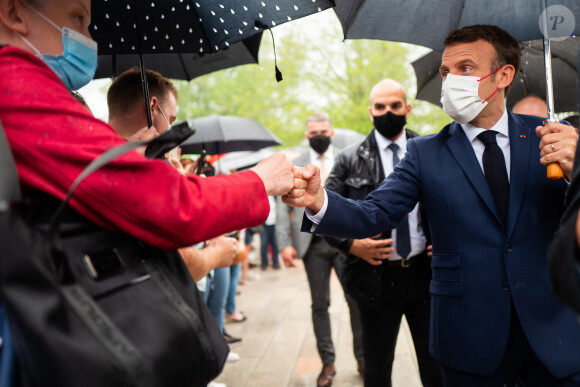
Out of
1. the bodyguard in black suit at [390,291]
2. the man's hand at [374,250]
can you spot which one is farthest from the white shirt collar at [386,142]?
the man's hand at [374,250]

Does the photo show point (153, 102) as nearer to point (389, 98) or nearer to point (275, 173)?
point (275, 173)

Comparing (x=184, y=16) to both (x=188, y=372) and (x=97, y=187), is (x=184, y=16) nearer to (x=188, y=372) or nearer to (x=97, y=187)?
(x=97, y=187)

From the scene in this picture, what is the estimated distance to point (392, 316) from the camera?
157 inches

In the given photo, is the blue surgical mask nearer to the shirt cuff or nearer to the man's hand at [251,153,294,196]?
the man's hand at [251,153,294,196]

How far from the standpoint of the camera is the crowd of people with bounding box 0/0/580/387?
4.87 ft

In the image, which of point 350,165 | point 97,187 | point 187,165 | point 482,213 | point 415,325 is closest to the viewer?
point 97,187

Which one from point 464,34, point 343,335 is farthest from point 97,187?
point 343,335

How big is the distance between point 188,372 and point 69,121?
806 millimetres

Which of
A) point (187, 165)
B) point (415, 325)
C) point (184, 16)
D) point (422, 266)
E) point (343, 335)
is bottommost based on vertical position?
point (343, 335)

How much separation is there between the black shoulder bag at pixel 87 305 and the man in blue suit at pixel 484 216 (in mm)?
1152

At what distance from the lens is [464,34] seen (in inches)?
114

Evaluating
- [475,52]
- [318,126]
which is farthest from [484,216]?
[318,126]

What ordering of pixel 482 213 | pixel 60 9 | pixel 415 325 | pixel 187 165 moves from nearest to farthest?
pixel 60 9 → pixel 482 213 → pixel 415 325 → pixel 187 165

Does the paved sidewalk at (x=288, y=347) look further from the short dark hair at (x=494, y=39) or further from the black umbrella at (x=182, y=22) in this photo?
the black umbrella at (x=182, y=22)
